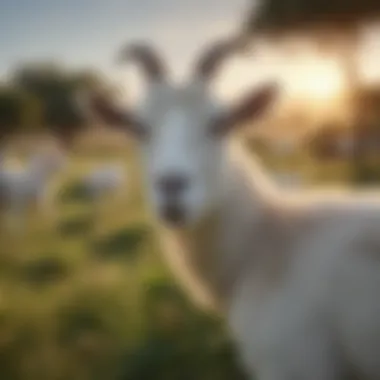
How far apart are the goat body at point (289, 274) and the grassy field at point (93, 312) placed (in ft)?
0.53

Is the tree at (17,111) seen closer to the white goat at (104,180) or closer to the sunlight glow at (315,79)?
the white goat at (104,180)

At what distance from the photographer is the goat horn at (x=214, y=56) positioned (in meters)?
1.11

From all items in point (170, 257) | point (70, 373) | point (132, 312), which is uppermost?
point (170, 257)

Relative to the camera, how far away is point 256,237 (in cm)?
115

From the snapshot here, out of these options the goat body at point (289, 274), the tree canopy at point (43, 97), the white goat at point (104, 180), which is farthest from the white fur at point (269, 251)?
the tree canopy at point (43, 97)

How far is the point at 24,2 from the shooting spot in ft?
4.50

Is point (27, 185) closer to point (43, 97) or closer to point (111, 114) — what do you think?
point (43, 97)

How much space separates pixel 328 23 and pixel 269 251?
45 centimetres

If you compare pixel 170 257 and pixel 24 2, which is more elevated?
pixel 24 2

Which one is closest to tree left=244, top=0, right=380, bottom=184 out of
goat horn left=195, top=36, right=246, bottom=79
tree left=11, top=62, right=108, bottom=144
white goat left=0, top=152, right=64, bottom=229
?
goat horn left=195, top=36, right=246, bottom=79

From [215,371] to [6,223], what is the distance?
18.4 inches

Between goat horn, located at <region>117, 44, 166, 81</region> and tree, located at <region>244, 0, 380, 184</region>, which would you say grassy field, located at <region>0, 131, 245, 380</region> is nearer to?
goat horn, located at <region>117, 44, 166, 81</region>

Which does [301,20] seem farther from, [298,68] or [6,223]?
[6,223]

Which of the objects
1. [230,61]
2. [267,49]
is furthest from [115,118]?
[267,49]
